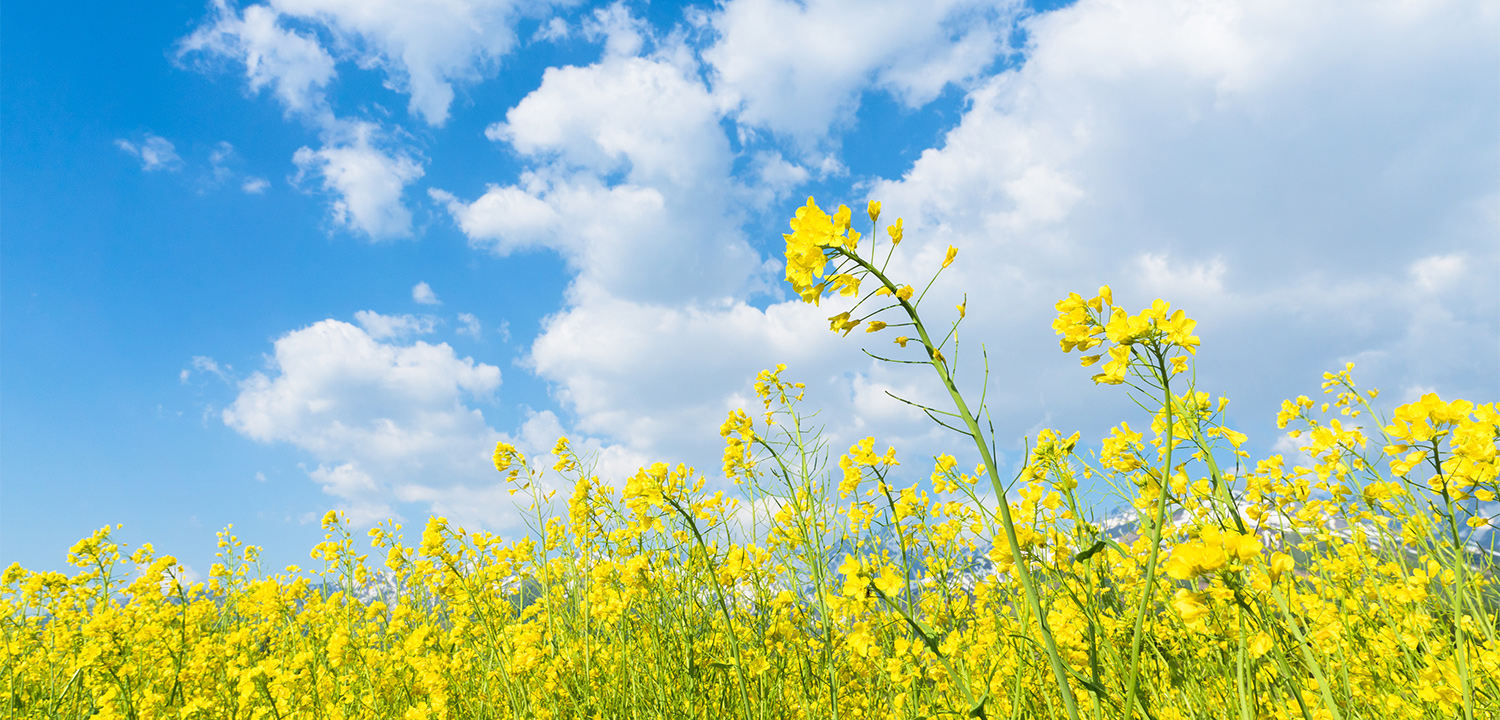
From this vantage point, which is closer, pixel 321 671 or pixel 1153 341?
pixel 1153 341

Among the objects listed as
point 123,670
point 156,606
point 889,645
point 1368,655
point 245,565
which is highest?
point 245,565

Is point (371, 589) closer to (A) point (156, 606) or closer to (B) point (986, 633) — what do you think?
(A) point (156, 606)

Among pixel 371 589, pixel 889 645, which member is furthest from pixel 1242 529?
pixel 371 589

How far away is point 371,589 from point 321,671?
2.76m

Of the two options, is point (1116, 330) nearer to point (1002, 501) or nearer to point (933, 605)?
point (1002, 501)

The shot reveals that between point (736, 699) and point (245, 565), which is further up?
point (245, 565)

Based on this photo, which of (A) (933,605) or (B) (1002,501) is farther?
(A) (933,605)

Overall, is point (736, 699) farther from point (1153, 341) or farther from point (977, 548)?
point (1153, 341)

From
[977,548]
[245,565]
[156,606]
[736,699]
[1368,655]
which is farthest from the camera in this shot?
[245,565]

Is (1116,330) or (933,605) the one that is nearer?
(1116,330)

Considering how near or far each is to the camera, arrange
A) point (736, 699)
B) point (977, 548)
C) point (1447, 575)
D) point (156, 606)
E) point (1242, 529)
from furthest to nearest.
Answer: point (156, 606), point (736, 699), point (977, 548), point (1447, 575), point (1242, 529)

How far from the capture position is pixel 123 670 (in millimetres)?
3979

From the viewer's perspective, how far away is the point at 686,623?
8.98 ft

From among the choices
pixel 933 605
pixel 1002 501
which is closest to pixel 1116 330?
pixel 1002 501
